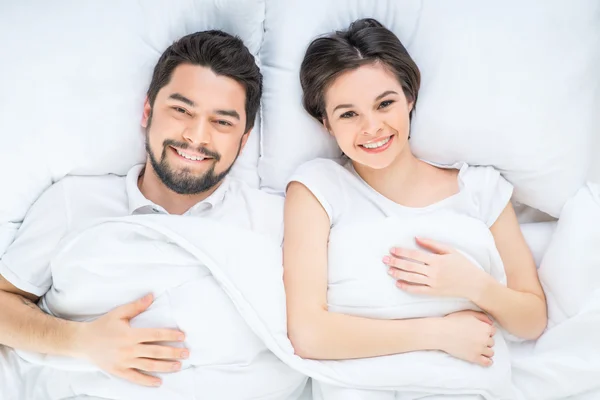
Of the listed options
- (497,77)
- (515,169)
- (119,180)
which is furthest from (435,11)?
(119,180)

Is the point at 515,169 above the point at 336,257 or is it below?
above

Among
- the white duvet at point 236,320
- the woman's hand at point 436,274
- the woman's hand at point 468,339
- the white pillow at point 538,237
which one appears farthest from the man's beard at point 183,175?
the white pillow at point 538,237

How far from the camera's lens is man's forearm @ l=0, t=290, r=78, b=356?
1124mm

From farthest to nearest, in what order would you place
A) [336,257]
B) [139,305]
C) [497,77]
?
[497,77]
[336,257]
[139,305]

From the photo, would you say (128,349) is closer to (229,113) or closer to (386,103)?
(229,113)

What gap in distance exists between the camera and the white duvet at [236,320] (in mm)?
1119

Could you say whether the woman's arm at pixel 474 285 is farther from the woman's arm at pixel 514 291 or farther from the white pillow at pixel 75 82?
the white pillow at pixel 75 82

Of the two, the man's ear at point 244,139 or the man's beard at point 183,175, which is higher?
the man's ear at point 244,139

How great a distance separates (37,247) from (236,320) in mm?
411

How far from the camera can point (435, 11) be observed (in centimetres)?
135

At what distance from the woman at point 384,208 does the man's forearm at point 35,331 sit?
39cm

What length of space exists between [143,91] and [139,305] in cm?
47

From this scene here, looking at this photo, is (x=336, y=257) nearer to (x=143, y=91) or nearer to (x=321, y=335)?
(x=321, y=335)

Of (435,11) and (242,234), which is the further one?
(435,11)
